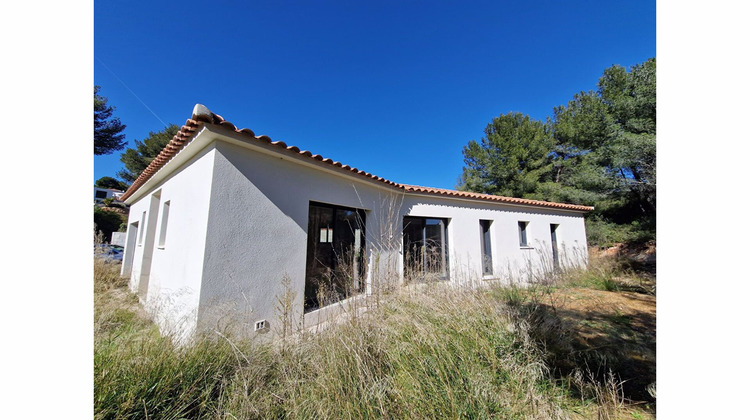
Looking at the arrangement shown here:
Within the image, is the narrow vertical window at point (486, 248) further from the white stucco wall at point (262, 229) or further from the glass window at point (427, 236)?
the white stucco wall at point (262, 229)

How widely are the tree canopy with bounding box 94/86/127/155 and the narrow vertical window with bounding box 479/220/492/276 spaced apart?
23.6 meters

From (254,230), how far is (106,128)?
2097 cm

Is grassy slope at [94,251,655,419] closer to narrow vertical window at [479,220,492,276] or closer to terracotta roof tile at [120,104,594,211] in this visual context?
terracotta roof tile at [120,104,594,211]

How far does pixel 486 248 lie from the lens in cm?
793

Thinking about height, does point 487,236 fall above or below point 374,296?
above

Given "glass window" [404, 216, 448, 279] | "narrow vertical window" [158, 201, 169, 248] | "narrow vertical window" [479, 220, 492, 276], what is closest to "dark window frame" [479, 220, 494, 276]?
"narrow vertical window" [479, 220, 492, 276]

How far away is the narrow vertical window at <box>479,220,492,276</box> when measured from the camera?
7.81 m

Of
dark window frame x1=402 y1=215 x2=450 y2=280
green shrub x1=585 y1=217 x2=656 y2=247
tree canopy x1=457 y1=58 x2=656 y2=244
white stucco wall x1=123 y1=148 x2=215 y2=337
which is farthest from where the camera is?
green shrub x1=585 y1=217 x2=656 y2=247

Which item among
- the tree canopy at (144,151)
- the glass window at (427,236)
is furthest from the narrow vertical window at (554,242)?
the tree canopy at (144,151)
